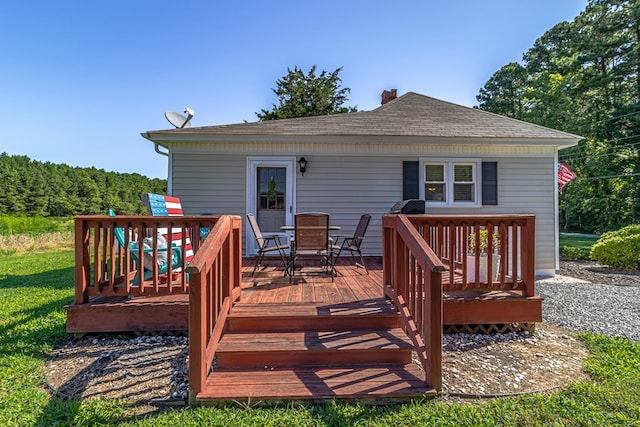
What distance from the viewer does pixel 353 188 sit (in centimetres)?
661

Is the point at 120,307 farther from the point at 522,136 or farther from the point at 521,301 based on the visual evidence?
the point at 522,136

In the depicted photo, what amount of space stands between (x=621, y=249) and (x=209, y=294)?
9438 mm

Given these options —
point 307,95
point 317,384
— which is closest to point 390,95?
point 317,384

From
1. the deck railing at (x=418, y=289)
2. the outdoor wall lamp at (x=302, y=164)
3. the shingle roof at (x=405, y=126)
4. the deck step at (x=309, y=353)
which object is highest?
the shingle roof at (x=405, y=126)

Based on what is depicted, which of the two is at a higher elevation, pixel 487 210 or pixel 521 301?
pixel 487 210

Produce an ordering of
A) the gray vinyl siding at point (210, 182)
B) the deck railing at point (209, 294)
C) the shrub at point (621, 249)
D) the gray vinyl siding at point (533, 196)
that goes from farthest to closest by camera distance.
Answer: the shrub at point (621, 249) → the gray vinyl siding at point (533, 196) → the gray vinyl siding at point (210, 182) → the deck railing at point (209, 294)

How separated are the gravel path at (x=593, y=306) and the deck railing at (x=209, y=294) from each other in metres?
3.86

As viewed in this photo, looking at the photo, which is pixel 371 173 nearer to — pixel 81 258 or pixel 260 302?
pixel 260 302

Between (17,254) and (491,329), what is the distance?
1413cm

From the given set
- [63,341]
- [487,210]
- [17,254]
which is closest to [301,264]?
[63,341]

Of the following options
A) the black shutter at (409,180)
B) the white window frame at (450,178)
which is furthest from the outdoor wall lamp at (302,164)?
the white window frame at (450,178)

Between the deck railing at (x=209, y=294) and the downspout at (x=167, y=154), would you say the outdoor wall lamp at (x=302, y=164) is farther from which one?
the deck railing at (x=209, y=294)

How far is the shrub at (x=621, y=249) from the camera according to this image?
7.49 m

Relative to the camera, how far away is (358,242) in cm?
496
